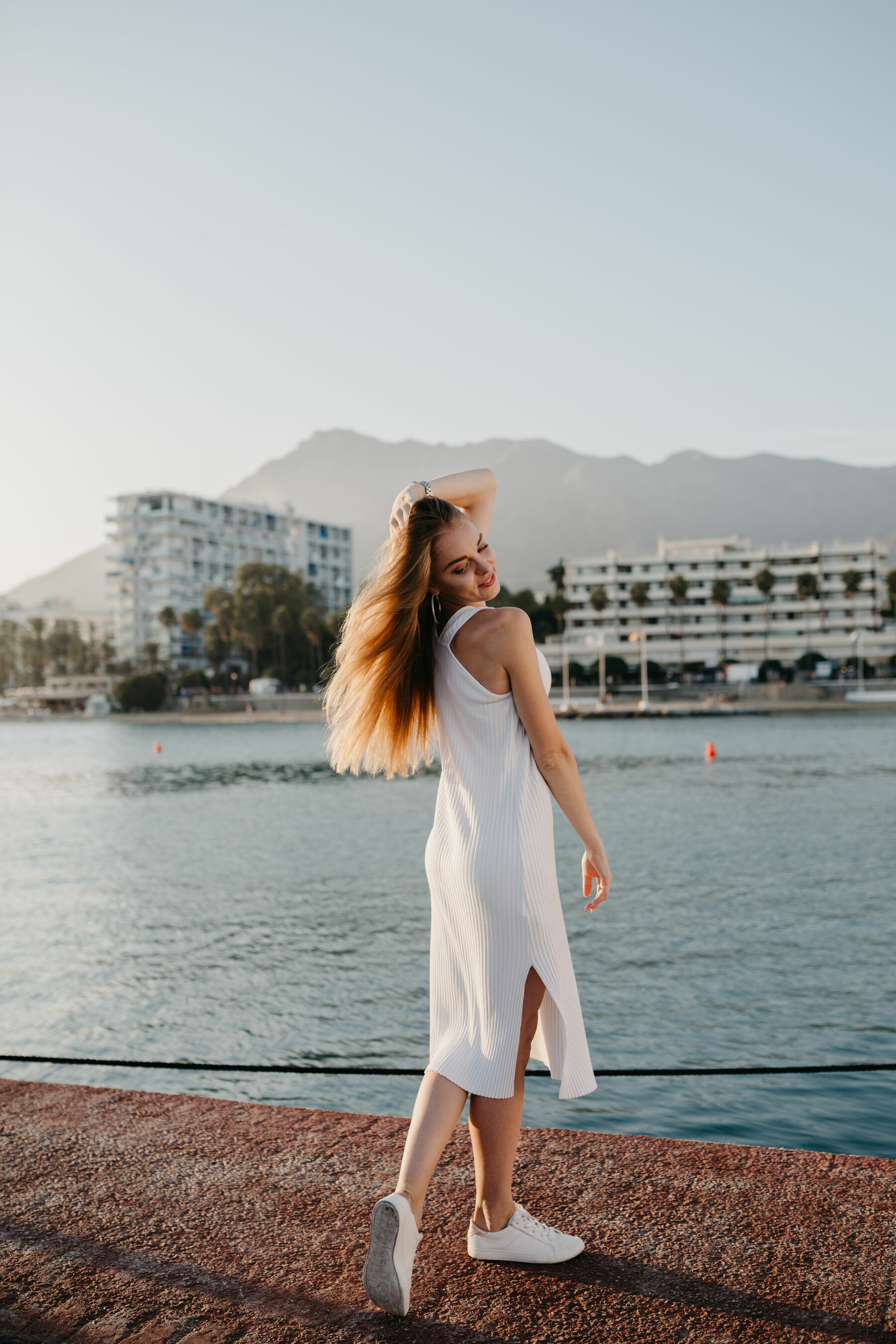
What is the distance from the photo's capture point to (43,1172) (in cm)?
291

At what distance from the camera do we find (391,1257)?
2.13 m

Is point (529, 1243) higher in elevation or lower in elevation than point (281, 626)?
lower

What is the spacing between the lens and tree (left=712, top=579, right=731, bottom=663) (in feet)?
380

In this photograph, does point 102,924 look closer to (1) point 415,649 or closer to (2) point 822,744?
(1) point 415,649

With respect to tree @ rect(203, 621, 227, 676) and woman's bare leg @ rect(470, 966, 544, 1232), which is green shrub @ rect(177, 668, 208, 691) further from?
woman's bare leg @ rect(470, 966, 544, 1232)

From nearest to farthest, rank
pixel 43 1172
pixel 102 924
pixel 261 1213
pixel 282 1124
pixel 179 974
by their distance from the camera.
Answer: pixel 261 1213 < pixel 43 1172 < pixel 282 1124 < pixel 179 974 < pixel 102 924

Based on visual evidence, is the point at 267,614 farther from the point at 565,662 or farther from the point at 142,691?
the point at 565,662

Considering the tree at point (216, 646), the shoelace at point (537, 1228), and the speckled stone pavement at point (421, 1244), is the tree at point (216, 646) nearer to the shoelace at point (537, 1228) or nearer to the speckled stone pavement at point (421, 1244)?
the speckled stone pavement at point (421, 1244)

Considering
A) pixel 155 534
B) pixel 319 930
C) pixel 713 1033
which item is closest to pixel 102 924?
pixel 319 930

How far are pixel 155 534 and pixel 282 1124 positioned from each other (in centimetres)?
13637

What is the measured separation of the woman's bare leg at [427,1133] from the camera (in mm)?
2252

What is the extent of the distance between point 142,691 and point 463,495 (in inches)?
4325

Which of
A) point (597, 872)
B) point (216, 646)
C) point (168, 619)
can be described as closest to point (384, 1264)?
point (597, 872)

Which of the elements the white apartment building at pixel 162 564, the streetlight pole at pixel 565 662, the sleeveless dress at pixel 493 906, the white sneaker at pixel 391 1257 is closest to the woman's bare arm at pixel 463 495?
the sleeveless dress at pixel 493 906
